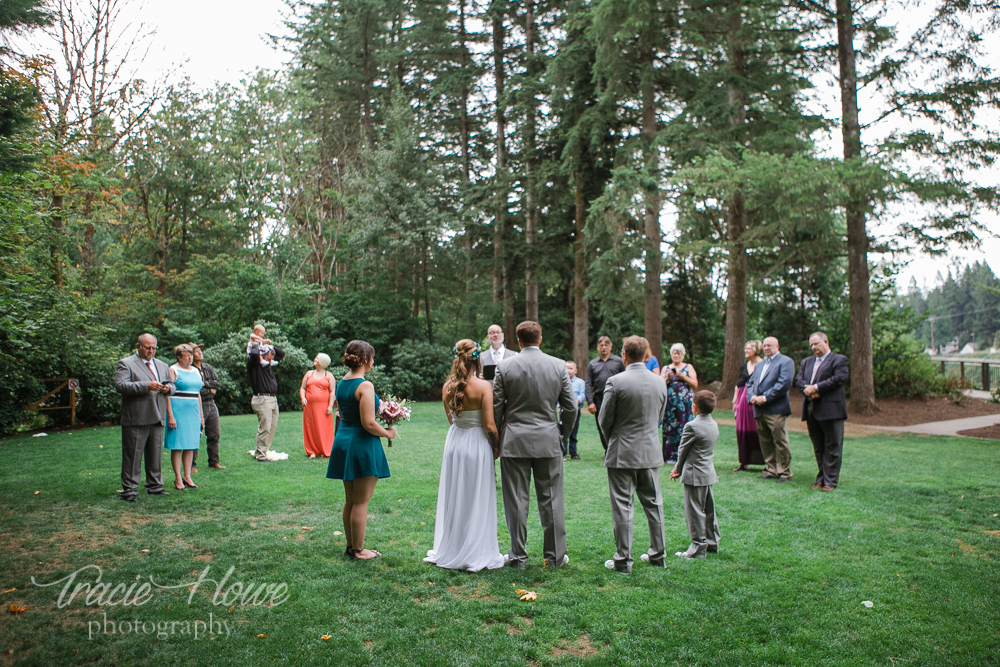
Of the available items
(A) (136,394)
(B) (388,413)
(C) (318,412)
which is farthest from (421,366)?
(B) (388,413)

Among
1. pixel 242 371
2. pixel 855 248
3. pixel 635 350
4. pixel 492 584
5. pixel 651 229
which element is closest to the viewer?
pixel 492 584

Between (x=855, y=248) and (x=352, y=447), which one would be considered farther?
(x=855, y=248)

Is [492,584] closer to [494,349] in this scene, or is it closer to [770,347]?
[494,349]

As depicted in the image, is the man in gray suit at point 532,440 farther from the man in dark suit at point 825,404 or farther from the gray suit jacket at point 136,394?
the gray suit jacket at point 136,394

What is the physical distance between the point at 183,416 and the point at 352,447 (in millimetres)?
3832

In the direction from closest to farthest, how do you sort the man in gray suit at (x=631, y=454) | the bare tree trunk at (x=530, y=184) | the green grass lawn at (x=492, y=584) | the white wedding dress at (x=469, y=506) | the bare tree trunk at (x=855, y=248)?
the green grass lawn at (x=492, y=584), the man in gray suit at (x=631, y=454), the white wedding dress at (x=469, y=506), the bare tree trunk at (x=855, y=248), the bare tree trunk at (x=530, y=184)

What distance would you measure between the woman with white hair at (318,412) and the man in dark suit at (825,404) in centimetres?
717

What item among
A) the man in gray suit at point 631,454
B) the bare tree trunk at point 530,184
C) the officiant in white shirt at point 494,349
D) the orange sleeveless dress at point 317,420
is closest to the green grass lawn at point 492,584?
the man in gray suit at point 631,454

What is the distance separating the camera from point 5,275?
10.5m

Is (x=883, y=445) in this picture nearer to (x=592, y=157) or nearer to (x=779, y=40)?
(x=779, y=40)

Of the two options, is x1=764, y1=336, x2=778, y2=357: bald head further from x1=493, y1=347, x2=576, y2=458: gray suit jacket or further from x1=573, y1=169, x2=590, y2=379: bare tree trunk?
x1=573, y1=169, x2=590, y2=379: bare tree trunk

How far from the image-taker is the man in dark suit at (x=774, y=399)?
8.37 meters

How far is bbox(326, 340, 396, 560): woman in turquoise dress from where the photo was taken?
16.5 feet

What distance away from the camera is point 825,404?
7762 millimetres
